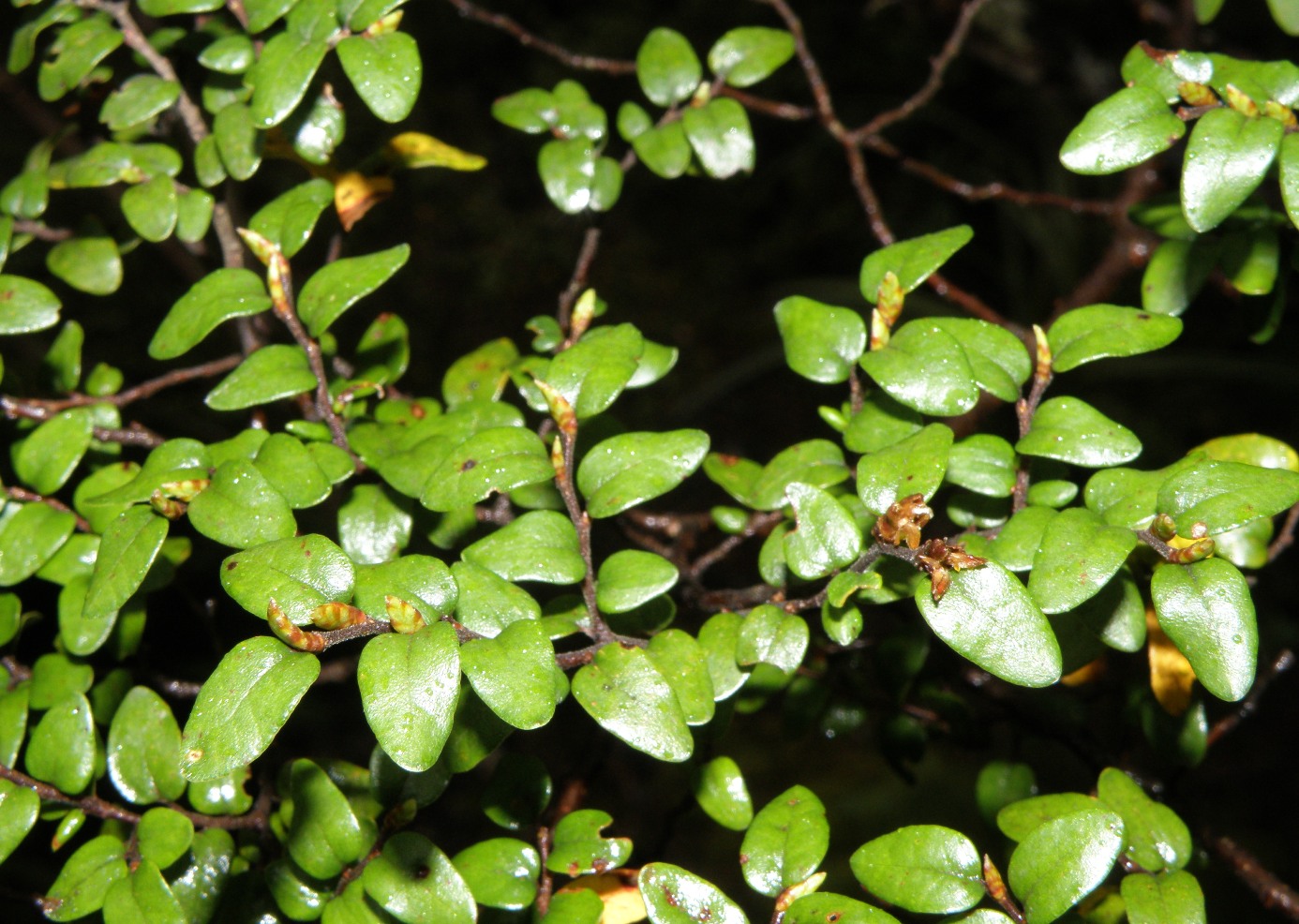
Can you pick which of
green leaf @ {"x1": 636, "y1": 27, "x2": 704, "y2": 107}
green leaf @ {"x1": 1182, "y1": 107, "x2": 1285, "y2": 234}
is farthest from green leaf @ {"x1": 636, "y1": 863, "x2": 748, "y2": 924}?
green leaf @ {"x1": 636, "y1": 27, "x2": 704, "y2": 107}

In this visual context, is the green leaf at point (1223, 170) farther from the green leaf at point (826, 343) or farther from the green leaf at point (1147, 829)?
the green leaf at point (1147, 829)

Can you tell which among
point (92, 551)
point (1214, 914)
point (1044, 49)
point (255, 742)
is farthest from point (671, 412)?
point (255, 742)

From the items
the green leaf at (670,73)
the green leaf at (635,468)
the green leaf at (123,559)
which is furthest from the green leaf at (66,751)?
the green leaf at (670,73)

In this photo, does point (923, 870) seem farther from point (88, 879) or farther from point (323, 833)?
point (88, 879)

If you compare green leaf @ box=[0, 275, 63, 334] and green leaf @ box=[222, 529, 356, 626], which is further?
green leaf @ box=[0, 275, 63, 334]

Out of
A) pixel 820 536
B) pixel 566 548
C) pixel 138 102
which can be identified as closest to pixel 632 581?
pixel 566 548

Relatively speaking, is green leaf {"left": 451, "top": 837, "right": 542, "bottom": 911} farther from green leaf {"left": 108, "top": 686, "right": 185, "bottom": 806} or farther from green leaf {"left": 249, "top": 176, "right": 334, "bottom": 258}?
green leaf {"left": 249, "top": 176, "right": 334, "bottom": 258}

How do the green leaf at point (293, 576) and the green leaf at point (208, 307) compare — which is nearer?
the green leaf at point (293, 576)
